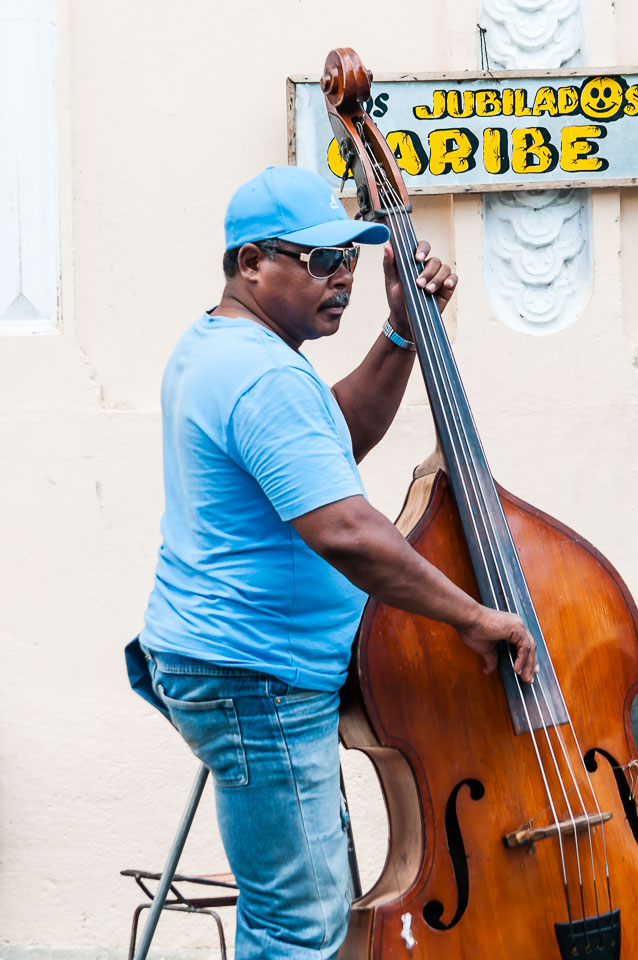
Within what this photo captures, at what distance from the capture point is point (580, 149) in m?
3.34

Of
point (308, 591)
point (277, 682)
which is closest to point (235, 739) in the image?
point (277, 682)

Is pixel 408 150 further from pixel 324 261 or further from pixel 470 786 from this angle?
Answer: pixel 470 786

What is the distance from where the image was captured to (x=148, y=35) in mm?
3385

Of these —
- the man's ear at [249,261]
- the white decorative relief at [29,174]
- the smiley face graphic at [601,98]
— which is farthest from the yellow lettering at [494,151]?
the man's ear at [249,261]

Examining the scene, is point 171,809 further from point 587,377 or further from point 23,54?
point 23,54

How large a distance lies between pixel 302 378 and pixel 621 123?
2073 mm

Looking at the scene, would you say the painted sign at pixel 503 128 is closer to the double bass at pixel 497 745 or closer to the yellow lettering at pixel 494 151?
the yellow lettering at pixel 494 151

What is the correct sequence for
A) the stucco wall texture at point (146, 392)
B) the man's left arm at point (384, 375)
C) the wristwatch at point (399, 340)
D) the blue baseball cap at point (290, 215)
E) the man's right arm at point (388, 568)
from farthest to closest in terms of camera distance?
the stucco wall texture at point (146, 392), the wristwatch at point (399, 340), the man's left arm at point (384, 375), the blue baseball cap at point (290, 215), the man's right arm at point (388, 568)

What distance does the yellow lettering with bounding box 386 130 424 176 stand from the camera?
10.9 ft

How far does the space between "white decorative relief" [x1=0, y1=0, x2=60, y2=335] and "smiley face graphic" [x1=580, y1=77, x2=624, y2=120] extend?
5.55ft

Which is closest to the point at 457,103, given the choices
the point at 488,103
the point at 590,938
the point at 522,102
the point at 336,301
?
the point at 488,103

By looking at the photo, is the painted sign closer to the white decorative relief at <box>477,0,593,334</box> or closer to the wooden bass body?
the white decorative relief at <box>477,0,593,334</box>

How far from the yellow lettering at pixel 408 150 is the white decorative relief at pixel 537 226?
253mm

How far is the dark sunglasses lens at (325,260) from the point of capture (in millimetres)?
1900
